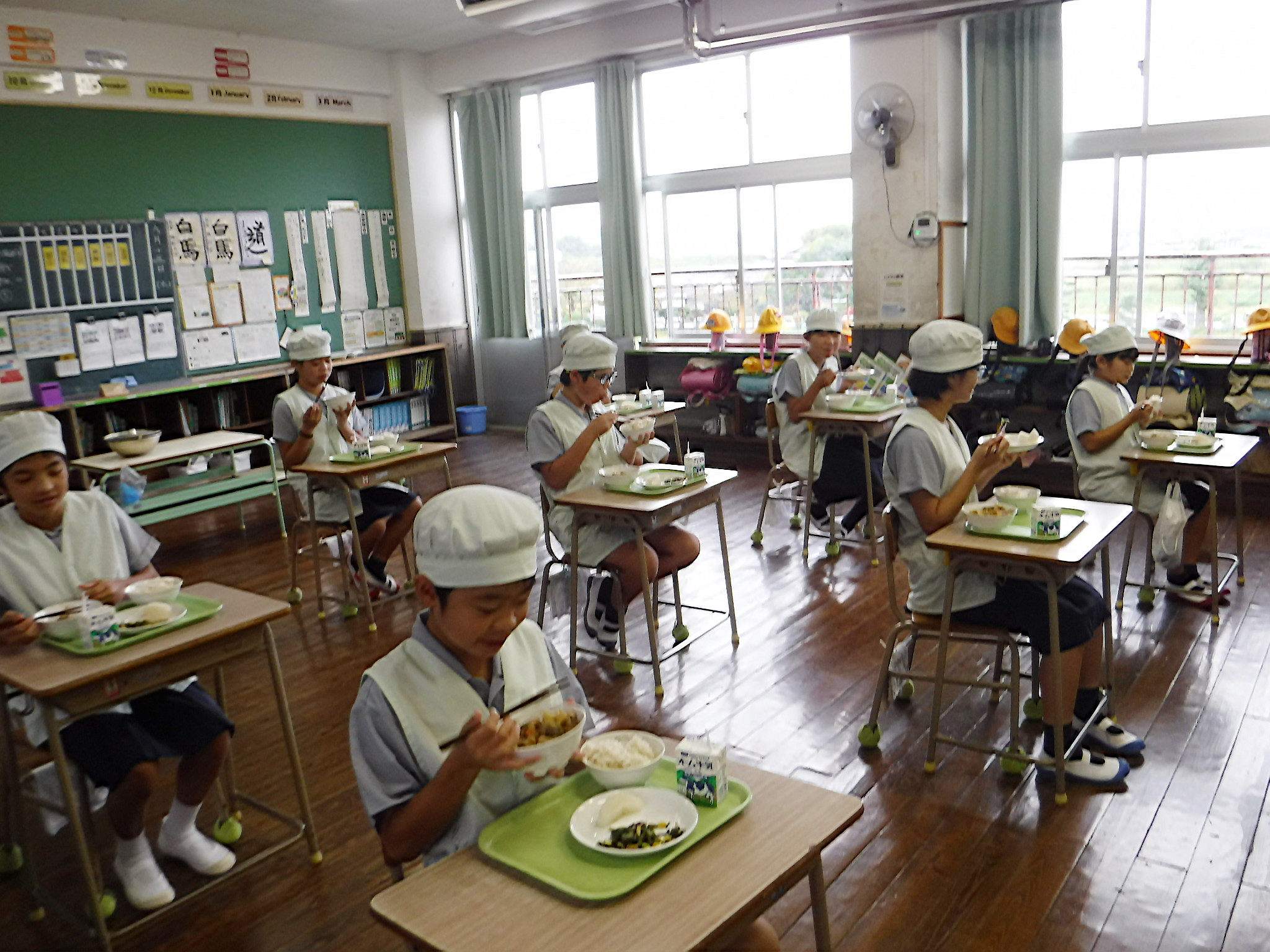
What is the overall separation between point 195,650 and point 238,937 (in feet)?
2.33

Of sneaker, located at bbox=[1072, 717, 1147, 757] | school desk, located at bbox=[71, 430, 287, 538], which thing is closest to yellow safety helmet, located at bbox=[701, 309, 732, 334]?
school desk, located at bbox=[71, 430, 287, 538]

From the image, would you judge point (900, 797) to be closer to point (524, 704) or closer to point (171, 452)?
point (524, 704)

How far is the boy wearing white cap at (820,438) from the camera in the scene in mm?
5223

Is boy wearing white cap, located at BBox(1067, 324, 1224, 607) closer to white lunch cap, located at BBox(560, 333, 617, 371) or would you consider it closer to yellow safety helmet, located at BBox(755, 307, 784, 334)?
white lunch cap, located at BBox(560, 333, 617, 371)

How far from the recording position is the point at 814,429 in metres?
5.14

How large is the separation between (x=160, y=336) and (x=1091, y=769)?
669 cm

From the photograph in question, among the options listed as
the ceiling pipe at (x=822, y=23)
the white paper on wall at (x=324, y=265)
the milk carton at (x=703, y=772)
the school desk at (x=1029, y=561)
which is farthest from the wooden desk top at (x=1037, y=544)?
the white paper on wall at (x=324, y=265)

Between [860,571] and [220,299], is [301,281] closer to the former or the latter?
[220,299]

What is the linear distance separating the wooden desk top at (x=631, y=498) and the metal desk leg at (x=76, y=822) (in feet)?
6.00

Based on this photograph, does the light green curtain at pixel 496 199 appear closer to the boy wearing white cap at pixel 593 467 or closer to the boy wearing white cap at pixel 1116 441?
the boy wearing white cap at pixel 593 467

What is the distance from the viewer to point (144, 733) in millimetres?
2520

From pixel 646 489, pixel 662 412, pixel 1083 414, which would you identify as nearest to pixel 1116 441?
pixel 1083 414

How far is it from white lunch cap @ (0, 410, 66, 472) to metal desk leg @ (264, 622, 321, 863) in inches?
28.7

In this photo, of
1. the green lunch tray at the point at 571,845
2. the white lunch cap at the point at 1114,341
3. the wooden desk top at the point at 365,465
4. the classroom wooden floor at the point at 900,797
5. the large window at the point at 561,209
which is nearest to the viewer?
the green lunch tray at the point at 571,845
